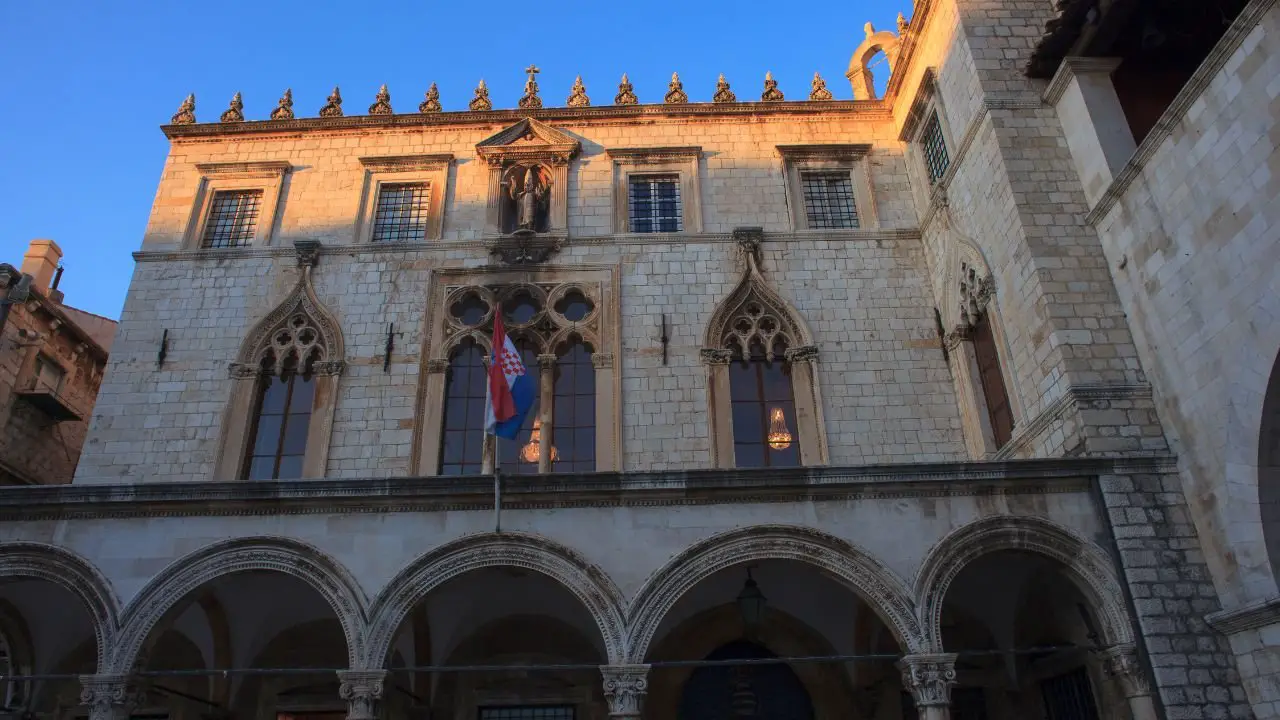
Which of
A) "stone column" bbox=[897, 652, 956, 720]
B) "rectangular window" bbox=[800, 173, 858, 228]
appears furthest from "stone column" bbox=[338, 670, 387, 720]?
"rectangular window" bbox=[800, 173, 858, 228]

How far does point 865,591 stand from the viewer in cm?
995

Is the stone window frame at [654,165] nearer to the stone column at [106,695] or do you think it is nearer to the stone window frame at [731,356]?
the stone window frame at [731,356]

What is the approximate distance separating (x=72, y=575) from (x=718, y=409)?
9.39 m

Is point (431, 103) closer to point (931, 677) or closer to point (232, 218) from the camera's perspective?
point (232, 218)

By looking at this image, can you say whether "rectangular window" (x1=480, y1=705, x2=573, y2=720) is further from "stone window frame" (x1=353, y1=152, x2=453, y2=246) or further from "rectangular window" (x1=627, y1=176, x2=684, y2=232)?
"stone window frame" (x1=353, y1=152, x2=453, y2=246)

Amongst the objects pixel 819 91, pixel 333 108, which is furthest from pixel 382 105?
pixel 819 91

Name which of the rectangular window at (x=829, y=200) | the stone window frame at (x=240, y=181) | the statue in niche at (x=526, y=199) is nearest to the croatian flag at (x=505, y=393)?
the statue in niche at (x=526, y=199)

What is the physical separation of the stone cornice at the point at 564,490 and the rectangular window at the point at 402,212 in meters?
7.34

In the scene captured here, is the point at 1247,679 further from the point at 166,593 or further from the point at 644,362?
the point at 166,593

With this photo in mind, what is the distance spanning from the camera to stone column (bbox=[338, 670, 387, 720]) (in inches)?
379

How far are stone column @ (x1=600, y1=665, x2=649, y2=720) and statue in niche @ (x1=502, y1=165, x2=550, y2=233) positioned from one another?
9176 millimetres

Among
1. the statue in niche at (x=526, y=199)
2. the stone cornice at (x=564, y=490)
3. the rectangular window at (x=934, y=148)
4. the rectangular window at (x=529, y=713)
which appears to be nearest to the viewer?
the stone cornice at (x=564, y=490)

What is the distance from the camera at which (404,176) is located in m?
17.3

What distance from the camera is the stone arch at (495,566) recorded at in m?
9.82
